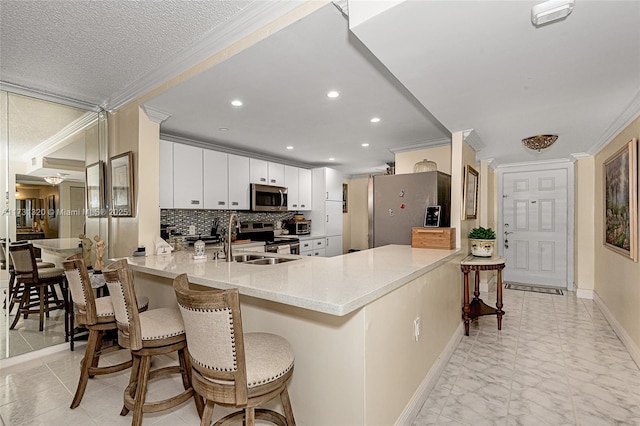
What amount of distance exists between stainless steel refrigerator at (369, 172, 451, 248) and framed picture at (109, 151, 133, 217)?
256 cm

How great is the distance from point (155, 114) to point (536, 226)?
19.8ft

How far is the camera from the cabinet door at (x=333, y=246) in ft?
20.0

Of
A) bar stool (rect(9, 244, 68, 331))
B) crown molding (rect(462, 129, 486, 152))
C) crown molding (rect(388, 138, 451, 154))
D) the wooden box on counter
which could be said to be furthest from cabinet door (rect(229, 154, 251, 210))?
crown molding (rect(462, 129, 486, 152))

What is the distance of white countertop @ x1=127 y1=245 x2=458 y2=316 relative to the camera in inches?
48.9

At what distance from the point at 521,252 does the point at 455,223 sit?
3417mm

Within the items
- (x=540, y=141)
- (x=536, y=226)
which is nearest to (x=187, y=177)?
(x=540, y=141)

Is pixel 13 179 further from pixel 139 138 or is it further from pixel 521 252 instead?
pixel 521 252

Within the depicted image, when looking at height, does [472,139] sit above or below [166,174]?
above

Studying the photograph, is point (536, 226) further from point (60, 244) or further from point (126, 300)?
point (60, 244)

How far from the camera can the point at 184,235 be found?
4.27m

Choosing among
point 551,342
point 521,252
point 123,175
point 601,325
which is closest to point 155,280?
point 123,175

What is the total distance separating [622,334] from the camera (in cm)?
298

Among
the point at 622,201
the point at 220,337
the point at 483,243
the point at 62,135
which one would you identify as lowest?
the point at 220,337

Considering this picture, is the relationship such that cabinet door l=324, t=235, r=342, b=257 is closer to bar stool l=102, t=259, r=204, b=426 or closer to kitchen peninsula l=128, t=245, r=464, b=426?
kitchen peninsula l=128, t=245, r=464, b=426
